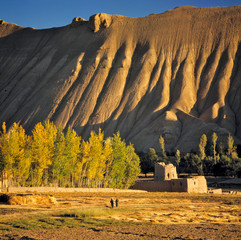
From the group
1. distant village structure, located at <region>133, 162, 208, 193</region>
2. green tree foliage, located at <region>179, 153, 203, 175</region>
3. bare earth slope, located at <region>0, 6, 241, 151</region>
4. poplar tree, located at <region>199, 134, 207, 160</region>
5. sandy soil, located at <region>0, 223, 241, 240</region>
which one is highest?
bare earth slope, located at <region>0, 6, 241, 151</region>

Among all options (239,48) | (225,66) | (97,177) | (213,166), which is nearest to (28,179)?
(97,177)

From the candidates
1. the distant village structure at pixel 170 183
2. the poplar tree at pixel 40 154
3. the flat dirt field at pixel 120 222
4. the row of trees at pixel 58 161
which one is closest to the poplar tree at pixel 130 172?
the row of trees at pixel 58 161

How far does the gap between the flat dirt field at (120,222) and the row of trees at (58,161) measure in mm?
10572

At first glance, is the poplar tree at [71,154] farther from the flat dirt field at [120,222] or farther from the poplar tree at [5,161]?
the flat dirt field at [120,222]

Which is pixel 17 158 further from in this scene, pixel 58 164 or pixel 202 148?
pixel 202 148

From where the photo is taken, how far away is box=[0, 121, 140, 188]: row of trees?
30.2 m

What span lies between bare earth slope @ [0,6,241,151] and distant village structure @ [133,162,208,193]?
31.8m

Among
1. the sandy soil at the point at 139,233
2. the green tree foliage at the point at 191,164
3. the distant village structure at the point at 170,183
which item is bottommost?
the sandy soil at the point at 139,233

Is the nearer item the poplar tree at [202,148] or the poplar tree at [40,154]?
the poplar tree at [40,154]

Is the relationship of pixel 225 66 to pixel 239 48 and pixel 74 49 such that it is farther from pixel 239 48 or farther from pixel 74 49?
pixel 74 49

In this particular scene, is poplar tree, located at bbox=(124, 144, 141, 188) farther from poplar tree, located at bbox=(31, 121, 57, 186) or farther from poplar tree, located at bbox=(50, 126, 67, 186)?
poplar tree, located at bbox=(31, 121, 57, 186)

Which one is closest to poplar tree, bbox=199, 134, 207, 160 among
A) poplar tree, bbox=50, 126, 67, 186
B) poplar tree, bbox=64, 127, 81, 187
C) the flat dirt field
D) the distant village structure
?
the distant village structure

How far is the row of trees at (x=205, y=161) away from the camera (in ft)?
183

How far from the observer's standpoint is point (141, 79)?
3327 inches
